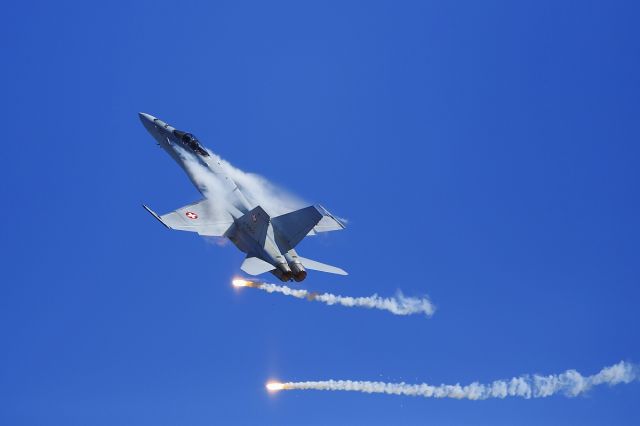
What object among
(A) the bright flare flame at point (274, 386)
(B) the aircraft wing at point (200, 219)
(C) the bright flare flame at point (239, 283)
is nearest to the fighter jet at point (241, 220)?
(B) the aircraft wing at point (200, 219)

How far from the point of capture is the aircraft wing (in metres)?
40.2

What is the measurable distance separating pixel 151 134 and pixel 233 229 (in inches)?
404

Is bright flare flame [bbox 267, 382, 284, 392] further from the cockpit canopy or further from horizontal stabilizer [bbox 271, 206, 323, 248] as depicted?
the cockpit canopy

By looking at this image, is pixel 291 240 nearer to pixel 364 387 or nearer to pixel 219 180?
pixel 219 180

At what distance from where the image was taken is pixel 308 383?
39812 millimetres

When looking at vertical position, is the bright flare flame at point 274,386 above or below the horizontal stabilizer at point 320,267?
below

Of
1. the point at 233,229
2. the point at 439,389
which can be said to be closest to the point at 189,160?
the point at 233,229

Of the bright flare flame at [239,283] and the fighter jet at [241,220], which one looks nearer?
the fighter jet at [241,220]

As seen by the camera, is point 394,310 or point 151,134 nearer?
point 394,310

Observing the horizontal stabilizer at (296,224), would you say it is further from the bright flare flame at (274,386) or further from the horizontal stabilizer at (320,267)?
the bright flare flame at (274,386)

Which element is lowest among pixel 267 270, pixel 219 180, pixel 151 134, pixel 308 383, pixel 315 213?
pixel 308 383

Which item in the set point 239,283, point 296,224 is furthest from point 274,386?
point 296,224

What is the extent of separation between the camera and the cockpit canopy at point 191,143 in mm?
43969

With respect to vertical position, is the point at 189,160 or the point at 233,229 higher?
the point at 189,160
